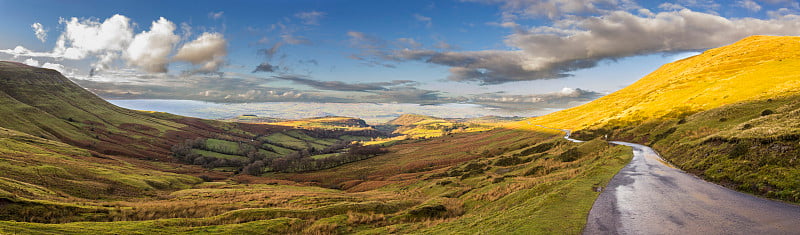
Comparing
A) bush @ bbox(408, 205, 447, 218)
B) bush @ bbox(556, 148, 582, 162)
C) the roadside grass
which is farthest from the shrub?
bush @ bbox(408, 205, 447, 218)

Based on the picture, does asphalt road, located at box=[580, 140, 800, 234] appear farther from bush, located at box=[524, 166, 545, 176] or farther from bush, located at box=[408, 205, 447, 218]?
bush, located at box=[524, 166, 545, 176]

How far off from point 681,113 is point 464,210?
3803 inches

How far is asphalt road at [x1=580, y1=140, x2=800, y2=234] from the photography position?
12516 millimetres

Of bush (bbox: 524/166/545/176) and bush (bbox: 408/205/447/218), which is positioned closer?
bush (bbox: 408/205/447/218)

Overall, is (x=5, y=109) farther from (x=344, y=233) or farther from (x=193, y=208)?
(x=344, y=233)

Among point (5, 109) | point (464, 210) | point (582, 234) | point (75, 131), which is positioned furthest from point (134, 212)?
point (5, 109)

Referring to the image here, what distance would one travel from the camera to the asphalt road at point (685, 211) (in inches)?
493

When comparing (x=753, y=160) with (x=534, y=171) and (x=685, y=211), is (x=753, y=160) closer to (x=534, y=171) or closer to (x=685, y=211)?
(x=685, y=211)

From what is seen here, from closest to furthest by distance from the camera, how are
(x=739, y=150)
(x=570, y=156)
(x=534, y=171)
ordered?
(x=739, y=150) < (x=534, y=171) < (x=570, y=156)

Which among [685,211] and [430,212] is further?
[430,212]

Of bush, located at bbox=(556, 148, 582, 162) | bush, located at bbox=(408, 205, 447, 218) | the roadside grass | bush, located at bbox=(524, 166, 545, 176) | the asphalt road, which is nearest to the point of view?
the asphalt road

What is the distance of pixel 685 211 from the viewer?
15047 mm

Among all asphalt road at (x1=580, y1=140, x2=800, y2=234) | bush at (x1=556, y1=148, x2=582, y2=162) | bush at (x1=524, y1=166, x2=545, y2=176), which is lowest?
bush at (x1=524, y1=166, x2=545, y2=176)

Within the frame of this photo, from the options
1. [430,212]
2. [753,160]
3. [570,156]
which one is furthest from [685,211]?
[570,156]
